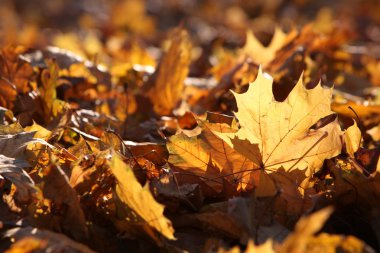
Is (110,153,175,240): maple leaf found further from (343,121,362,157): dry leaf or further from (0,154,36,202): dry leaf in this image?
(343,121,362,157): dry leaf

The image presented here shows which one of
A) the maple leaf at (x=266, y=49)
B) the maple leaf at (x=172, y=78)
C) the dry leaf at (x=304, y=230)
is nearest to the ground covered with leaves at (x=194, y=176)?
the dry leaf at (x=304, y=230)

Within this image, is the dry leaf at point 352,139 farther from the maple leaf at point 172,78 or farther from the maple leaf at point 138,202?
the maple leaf at point 172,78

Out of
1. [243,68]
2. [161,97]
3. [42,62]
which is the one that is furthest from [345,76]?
[42,62]

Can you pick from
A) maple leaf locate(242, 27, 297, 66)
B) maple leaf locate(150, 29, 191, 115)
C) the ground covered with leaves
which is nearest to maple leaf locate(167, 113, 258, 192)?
the ground covered with leaves

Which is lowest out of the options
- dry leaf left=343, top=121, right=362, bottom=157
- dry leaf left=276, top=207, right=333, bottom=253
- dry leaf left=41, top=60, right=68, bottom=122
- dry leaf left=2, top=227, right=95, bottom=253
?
dry leaf left=41, top=60, right=68, bottom=122

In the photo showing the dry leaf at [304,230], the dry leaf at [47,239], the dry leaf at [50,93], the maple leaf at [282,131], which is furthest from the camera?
the dry leaf at [50,93]
